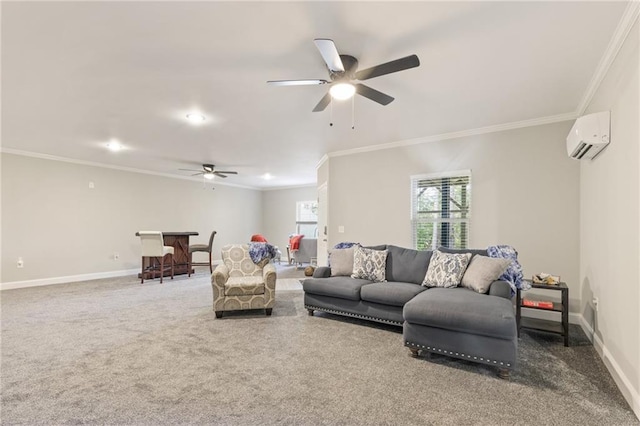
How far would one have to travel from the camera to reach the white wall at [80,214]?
5.88 m

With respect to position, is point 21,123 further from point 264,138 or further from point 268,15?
point 268,15

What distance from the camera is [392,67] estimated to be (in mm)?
2314

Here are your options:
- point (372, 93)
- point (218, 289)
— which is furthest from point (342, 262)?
point (372, 93)

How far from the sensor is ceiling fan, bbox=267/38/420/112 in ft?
7.22

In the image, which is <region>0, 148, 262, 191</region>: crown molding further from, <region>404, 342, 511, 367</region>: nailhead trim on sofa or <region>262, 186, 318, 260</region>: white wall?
<region>404, 342, 511, 367</region>: nailhead trim on sofa

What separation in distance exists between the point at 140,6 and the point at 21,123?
12.3 ft

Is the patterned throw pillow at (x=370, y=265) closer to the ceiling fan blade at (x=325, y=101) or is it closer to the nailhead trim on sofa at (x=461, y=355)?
the nailhead trim on sofa at (x=461, y=355)

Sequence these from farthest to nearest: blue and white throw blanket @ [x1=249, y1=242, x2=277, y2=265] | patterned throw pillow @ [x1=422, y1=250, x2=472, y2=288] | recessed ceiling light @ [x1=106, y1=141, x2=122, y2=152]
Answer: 1. recessed ceiling light @ [x1=106, y1=141, x2=122, y2=152]
2. blue and white throw blanket @ [x1=249, y1=242, x2=277, y2=265]
3. patterned throw pillow @ [x1=422, y1=250, x2=472, y2=288]

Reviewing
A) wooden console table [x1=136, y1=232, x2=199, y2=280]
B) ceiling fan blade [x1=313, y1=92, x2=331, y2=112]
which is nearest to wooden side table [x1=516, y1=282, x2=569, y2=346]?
ceiling fan blade [x1=313, y1=92, x2=331, y2=112]

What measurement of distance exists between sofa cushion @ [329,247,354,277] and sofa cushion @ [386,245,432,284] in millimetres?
531

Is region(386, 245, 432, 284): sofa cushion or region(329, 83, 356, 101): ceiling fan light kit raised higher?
region(329, 83, 356, 101): ceiling fan light kit

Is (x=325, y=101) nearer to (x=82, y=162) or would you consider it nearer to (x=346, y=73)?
(x=346, y=73)

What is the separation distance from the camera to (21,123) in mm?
4344

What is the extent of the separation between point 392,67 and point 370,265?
255 centimetres
